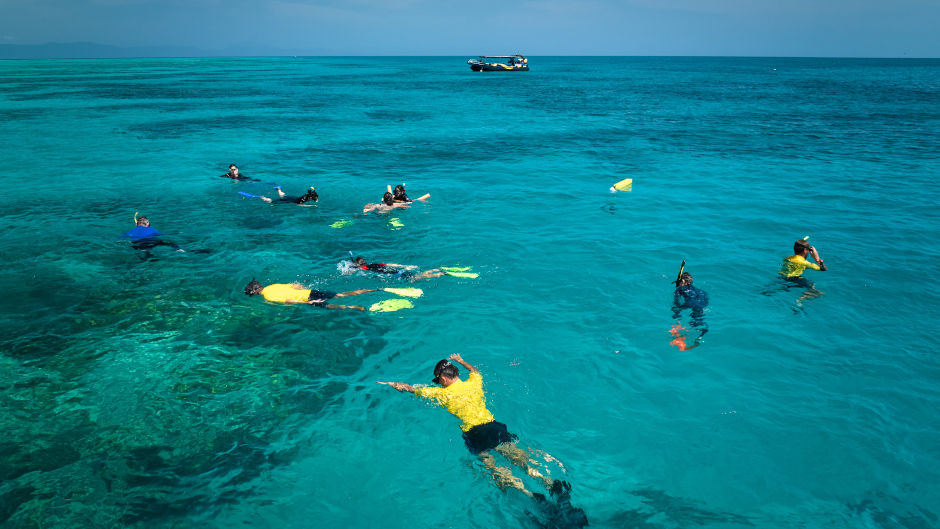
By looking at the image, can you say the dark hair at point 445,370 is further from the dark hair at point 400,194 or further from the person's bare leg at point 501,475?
the dark hair at point 400,194

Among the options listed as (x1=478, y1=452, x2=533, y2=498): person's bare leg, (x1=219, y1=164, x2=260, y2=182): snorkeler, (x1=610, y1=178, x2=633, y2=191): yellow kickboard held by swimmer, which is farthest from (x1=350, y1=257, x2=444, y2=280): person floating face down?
(x1=219, y1=164, x2=260, y2=182): snorkeler

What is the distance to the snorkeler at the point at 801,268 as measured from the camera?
13352 mm

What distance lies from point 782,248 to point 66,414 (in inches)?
776

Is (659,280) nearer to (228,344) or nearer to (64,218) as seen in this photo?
(228,344)

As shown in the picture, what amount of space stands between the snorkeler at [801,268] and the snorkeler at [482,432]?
9.43 metres

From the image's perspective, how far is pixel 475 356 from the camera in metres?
10.9

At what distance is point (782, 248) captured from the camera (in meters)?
16.6

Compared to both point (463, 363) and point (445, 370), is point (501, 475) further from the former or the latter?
point (463, 363)

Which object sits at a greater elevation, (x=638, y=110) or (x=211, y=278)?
(x=638, y=110)

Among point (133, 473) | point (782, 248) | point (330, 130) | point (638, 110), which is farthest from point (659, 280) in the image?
point (638, 110)

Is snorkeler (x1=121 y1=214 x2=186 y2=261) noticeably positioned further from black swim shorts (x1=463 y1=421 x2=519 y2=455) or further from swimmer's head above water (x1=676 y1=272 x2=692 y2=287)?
swimmer's head above water (x1=676 y1=272 x2=692 y2=287)

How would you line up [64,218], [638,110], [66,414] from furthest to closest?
[638,110]
[64,218]
[66,414]

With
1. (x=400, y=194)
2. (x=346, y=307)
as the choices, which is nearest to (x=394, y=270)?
(x=346, y=307)

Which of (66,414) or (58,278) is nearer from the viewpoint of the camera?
(66,414)
